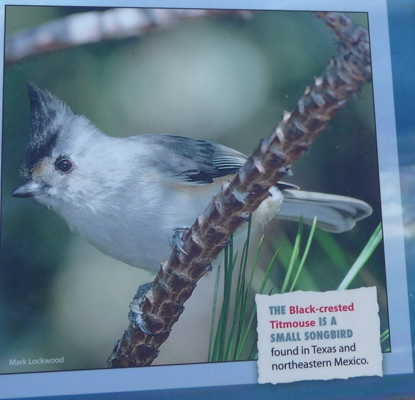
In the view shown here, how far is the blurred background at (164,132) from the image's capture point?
5.41 feet

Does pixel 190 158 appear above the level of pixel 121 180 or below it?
Answer: above

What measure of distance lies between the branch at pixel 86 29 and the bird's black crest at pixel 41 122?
0.17 metres

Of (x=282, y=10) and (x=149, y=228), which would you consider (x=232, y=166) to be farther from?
(x=282, y=10)

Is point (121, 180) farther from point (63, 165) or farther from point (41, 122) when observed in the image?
point (41, 122)

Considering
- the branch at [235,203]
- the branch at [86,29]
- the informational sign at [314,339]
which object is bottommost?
the informational sign at [314,339]

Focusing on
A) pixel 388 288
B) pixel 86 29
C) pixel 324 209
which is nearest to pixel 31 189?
pixel 86 29

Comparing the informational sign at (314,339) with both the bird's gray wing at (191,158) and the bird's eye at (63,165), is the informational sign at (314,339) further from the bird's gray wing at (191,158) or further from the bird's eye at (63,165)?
the bird's eye at (63,165)

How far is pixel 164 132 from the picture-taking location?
1.74 m

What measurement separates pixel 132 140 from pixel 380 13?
4.01 ft

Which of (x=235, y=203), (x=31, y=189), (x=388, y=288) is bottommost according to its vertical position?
(x=388, y=288)

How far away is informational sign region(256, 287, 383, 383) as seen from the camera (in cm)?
169

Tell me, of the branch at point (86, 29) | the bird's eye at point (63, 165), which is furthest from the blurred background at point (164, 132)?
the bird's eye at point (63, 165)

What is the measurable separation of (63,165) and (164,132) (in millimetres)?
424

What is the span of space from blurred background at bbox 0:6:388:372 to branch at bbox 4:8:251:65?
0.09ft
